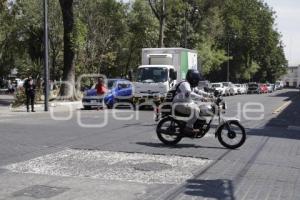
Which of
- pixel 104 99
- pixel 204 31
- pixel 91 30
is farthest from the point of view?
pixel 204 31

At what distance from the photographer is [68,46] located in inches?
1224

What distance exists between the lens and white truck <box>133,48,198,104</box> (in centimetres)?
2666

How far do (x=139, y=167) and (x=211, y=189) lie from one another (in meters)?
2.03

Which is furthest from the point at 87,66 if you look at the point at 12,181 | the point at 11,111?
the point at 12,181

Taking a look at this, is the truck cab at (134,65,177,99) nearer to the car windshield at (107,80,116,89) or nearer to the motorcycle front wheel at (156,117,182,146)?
the car windshield at (107,80,116,89)

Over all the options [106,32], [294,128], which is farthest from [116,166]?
[106,32]

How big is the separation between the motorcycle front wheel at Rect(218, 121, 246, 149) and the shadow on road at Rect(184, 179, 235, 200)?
3.90m

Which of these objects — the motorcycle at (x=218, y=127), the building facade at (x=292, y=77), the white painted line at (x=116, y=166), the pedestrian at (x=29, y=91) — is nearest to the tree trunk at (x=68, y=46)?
the pedestrian at (x=29, y=91)

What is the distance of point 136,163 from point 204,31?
5211cm

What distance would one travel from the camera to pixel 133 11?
54.5 m

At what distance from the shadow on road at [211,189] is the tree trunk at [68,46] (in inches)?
910

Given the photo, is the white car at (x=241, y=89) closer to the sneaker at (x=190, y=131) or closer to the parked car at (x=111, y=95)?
the parked car at (x=111, y=95)

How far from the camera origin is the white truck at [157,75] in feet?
87.5

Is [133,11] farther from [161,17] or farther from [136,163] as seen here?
[136,163]
